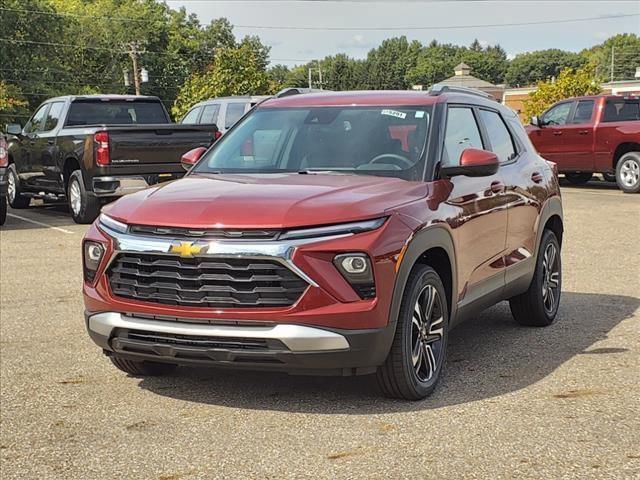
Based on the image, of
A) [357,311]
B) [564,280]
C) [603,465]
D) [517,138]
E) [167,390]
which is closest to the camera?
[603,465]

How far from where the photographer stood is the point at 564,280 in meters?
8.86

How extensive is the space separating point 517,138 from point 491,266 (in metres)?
1.47

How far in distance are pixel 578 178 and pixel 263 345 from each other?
18.1m

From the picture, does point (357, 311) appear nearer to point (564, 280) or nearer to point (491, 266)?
point (491, 266)

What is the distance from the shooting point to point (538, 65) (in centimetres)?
15700

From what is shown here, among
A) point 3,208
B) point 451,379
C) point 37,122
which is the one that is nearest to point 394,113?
point 451,379

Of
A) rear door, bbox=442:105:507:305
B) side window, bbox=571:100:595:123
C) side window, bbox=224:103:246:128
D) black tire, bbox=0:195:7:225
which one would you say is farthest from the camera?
side window, bbox=571:100:595:123

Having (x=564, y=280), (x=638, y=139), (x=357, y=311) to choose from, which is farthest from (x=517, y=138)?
(x=638, y=139)

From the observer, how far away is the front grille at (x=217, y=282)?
14.1 ft

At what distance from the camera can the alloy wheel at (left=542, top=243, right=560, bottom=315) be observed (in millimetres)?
6910

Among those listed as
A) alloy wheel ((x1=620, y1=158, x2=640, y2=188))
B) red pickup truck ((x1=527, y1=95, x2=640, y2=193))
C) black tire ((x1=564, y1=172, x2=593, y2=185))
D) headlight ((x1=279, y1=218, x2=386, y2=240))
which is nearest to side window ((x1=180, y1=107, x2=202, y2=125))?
red pickup truck ((x1=527, y1=95, x2=640, y2=193))

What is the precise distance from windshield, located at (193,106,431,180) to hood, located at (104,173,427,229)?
0.74 ft

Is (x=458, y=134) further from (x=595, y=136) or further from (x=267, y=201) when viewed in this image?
(x=595, y=136)

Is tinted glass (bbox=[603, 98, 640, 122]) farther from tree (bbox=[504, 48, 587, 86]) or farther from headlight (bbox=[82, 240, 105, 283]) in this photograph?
tree (bbox=[504, 48, 587, 86])
